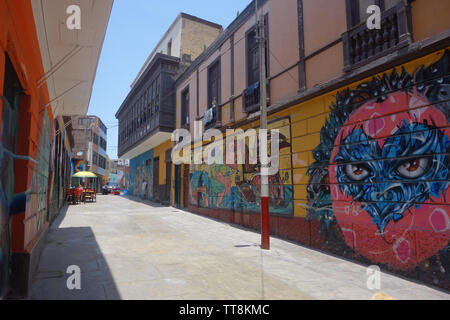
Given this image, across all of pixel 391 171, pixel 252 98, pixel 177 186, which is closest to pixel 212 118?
pixel 252 98

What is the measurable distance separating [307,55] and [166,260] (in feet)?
21.1

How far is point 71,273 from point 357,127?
6.42 meters

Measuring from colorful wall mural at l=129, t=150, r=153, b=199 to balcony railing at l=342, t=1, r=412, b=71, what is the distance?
66.4 ft

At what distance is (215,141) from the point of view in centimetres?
1337

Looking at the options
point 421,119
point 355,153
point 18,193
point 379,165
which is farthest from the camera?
point 355,153

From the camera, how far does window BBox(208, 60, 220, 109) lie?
1338cm

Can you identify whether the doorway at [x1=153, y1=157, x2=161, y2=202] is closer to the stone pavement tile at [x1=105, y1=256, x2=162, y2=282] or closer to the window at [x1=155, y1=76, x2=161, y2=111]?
the window at [x1=155, y1=76, x2=161, y2=111]

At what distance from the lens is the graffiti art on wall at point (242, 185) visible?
882cm

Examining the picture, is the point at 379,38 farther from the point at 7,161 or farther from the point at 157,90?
the point at 157,90

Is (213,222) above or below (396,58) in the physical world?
below

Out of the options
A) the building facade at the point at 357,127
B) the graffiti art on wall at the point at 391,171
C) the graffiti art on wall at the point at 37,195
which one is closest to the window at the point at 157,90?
the building facade at the point at 357,127

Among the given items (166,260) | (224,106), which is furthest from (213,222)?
(166,260)

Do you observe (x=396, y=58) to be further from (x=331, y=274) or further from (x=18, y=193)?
(x=18, y=193)

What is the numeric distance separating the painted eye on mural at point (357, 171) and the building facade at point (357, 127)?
0.07ft
